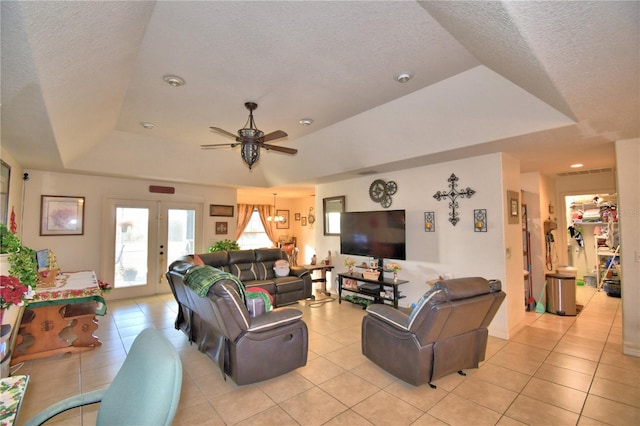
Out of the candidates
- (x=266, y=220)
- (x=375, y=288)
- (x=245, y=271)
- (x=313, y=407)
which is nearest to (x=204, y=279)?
(x=313, y=407)

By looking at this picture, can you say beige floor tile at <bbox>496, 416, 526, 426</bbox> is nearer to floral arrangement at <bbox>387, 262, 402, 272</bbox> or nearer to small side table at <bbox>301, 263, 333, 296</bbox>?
floral arrangement at <bbox>387, 262, 402, 272</bbox>

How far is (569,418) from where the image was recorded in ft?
7.46

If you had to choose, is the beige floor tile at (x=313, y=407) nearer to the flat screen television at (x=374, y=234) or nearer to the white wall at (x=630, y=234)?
the flat screen television at (x=374, y=234)

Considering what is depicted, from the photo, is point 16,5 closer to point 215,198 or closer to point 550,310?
point 215,198

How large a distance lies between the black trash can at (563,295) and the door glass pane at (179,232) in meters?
7.20

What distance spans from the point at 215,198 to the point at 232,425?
578 centimetres

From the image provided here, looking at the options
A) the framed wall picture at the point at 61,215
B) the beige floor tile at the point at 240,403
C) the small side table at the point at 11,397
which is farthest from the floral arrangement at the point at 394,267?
the framed wall picture at the point at 61,215

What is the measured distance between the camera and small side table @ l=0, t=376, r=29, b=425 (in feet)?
3.97

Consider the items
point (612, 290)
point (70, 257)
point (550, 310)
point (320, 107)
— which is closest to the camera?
point (320, 107)

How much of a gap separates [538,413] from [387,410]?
118 centimetres

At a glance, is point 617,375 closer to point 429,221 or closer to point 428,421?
point 428,421

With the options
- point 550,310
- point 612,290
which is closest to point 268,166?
point 550,310

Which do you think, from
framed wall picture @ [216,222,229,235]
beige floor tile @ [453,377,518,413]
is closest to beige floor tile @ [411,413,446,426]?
beige floor tile @ [453,377,518,413]

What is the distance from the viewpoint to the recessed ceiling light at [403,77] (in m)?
3.05
